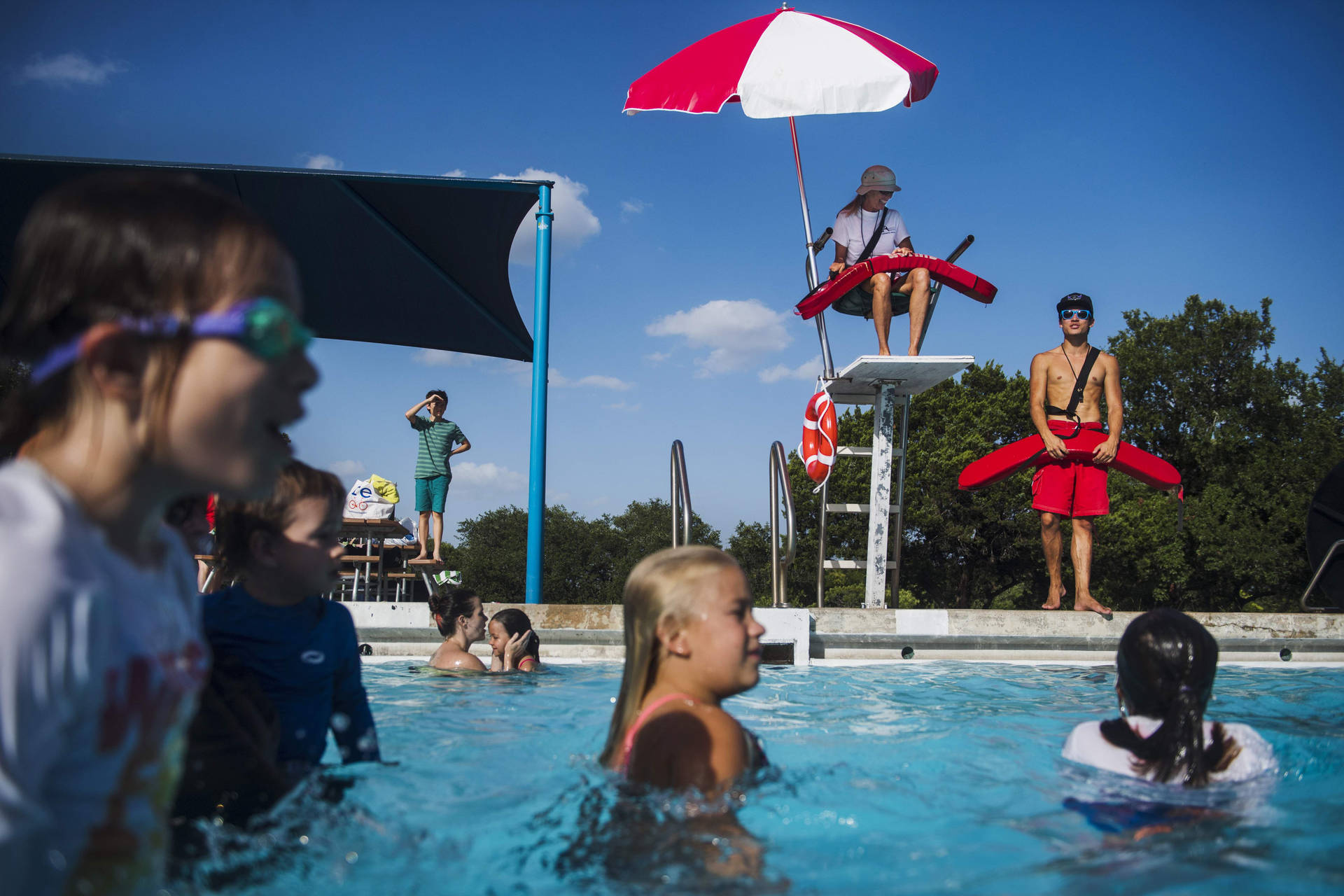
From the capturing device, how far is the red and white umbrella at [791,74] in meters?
8.05

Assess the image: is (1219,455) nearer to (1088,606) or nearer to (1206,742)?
(1088,606)

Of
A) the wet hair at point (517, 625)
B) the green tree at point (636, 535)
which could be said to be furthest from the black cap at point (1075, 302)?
the green tree at point (636, 535)

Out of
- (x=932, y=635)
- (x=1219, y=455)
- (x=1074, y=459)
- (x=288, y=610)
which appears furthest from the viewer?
(x=1219, y=455)

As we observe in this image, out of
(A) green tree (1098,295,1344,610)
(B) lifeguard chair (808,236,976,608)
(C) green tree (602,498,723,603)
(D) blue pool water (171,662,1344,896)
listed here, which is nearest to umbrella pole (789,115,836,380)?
(B) lifeguard chair (808,236,976,608)

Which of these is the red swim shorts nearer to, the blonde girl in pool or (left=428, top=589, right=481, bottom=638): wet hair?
(left=428, top=589, right=481, bottom=638): wet hair

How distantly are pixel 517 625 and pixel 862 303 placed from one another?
4358mm

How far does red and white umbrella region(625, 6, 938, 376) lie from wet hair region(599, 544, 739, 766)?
6.11 metres

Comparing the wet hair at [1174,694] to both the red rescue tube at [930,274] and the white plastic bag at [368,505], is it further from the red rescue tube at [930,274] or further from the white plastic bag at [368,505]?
the white plastic bag at [368,505]

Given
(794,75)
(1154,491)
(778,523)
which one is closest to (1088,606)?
(778,523)

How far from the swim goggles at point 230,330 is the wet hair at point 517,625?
16.7 feet

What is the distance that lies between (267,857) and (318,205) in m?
6.70

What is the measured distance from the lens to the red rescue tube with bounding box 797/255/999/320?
773 centimetres

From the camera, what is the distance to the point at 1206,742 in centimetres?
263

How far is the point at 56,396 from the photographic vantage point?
1.01m
